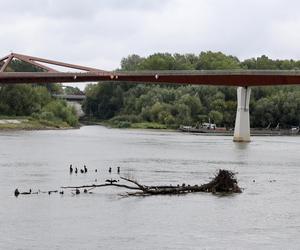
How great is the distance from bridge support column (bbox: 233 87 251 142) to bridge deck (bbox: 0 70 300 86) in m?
2.95

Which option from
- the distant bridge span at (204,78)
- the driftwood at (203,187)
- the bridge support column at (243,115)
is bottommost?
the driftwood at (203,187)

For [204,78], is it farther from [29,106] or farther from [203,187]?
[29,106]

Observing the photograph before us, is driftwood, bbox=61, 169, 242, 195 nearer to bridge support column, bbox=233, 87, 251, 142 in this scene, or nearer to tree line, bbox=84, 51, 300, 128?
bridge support column, bbox=233, 87, 251, 142

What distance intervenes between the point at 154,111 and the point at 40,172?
123 m

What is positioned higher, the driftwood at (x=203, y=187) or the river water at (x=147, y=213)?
the driftwood at (x=203, y=187)

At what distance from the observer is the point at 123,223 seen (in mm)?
31469

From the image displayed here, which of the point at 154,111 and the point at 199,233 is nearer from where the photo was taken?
the point at 199,233

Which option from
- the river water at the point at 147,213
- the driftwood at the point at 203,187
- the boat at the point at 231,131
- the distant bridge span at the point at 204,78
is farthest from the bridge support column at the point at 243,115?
the driftwood at the point at 203,187

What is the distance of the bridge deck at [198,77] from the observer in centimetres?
9938

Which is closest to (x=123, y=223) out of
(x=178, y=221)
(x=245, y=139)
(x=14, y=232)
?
(x=178, y=221)

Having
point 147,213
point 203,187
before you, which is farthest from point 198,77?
point 147,213

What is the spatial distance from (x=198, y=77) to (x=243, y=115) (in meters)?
8.65

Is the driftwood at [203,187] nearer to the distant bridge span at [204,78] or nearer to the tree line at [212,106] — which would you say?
the distant bridge span at [204,78]

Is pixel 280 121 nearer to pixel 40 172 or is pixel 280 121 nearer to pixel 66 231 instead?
pixel 40 172
